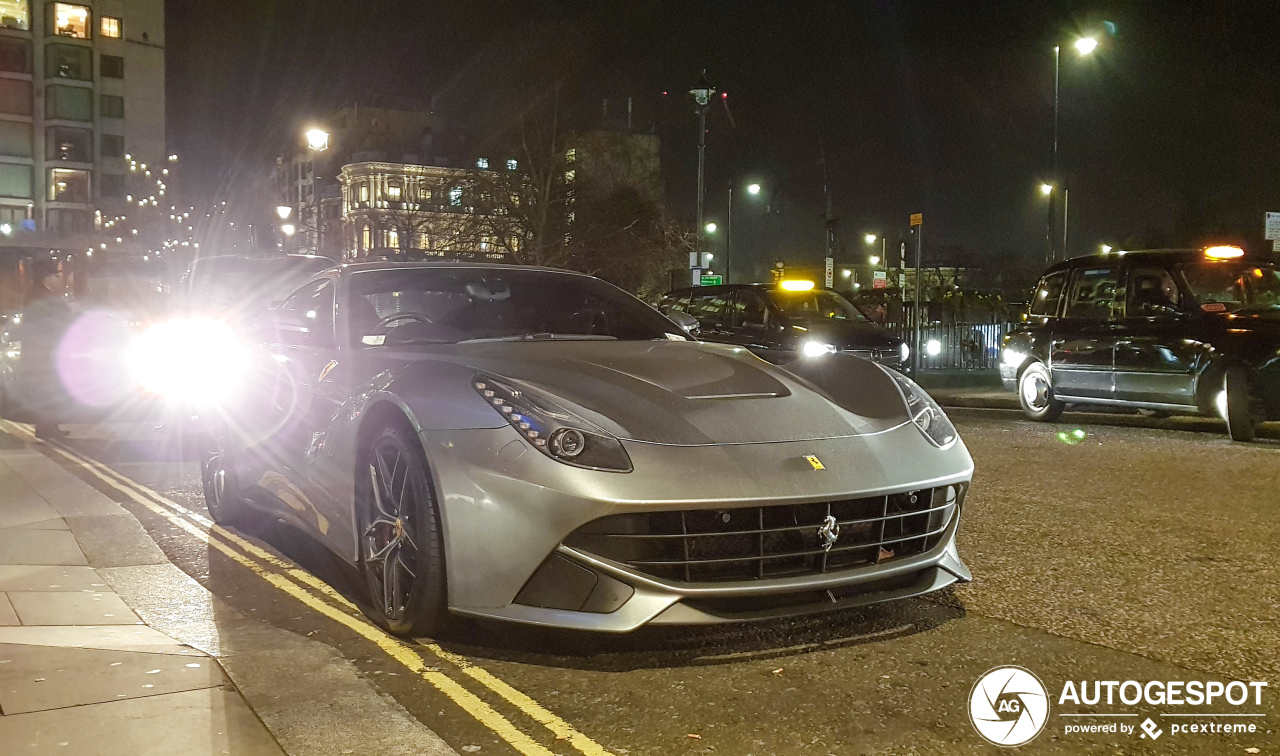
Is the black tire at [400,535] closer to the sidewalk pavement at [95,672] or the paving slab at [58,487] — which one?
the sidewalk pavement at [95,672]

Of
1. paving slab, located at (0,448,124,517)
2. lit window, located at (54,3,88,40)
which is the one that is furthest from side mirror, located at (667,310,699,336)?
lit window, located at (54,3,88,40)

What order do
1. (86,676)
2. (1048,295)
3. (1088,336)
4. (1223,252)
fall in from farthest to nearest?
(1048,295), (1088,336), (1223,252), (86,676)

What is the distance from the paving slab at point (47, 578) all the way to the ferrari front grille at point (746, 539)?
298cm

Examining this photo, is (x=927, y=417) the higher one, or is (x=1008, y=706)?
(x=927, y=417)

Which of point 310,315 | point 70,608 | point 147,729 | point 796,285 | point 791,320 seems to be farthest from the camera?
point 796,285

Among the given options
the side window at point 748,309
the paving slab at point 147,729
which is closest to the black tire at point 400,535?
the paving slab at point 147,729

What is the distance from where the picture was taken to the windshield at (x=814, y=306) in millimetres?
17750

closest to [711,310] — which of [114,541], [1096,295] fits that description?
[1096,295]

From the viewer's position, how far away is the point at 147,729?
3.37 metres

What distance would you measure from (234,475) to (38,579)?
3.86ft

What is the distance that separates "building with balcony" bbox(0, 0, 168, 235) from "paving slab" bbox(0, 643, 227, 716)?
9952cm

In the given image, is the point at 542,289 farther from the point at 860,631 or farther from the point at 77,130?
the point at 77,130

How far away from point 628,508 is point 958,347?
20527mm

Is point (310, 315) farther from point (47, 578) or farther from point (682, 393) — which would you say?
point (682, 393)
